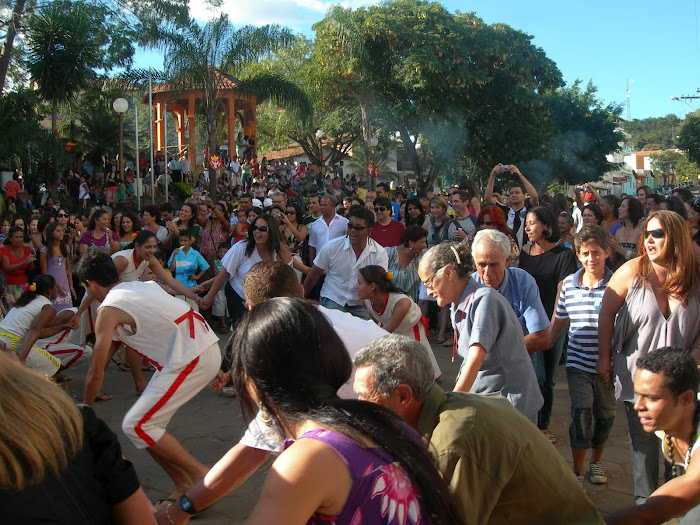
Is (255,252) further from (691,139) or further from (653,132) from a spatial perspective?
(653,132)

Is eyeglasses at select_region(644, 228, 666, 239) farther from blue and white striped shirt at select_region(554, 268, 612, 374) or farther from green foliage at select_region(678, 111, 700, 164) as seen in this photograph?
green foliage at select_region(678, 111, 700, 164)

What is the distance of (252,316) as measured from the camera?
193 cm

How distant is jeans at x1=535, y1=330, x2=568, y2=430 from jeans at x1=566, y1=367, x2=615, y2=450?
20.7 inches

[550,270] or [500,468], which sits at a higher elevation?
[550,270]

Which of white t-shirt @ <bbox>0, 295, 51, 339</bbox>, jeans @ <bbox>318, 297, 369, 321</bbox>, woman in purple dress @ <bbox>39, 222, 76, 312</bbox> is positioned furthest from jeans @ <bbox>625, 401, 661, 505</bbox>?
woman in purple dress @ <bbox>39, 222, 76, 312</bbox>

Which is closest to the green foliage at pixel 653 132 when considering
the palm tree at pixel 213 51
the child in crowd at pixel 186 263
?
the palm tree at pixel 213 51

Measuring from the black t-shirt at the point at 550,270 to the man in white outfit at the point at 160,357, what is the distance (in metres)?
2.91

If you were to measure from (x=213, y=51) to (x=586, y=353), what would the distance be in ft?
56.1

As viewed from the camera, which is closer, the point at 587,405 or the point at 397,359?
the point at 397,359

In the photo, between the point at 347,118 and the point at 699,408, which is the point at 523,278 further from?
the point at 347,118

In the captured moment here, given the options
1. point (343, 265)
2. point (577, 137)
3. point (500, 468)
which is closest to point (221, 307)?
point (343, 265)

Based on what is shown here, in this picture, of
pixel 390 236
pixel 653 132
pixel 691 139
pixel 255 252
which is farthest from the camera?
pixel 653 132

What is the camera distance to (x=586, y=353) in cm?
446

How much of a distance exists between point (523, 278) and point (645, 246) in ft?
2.28
